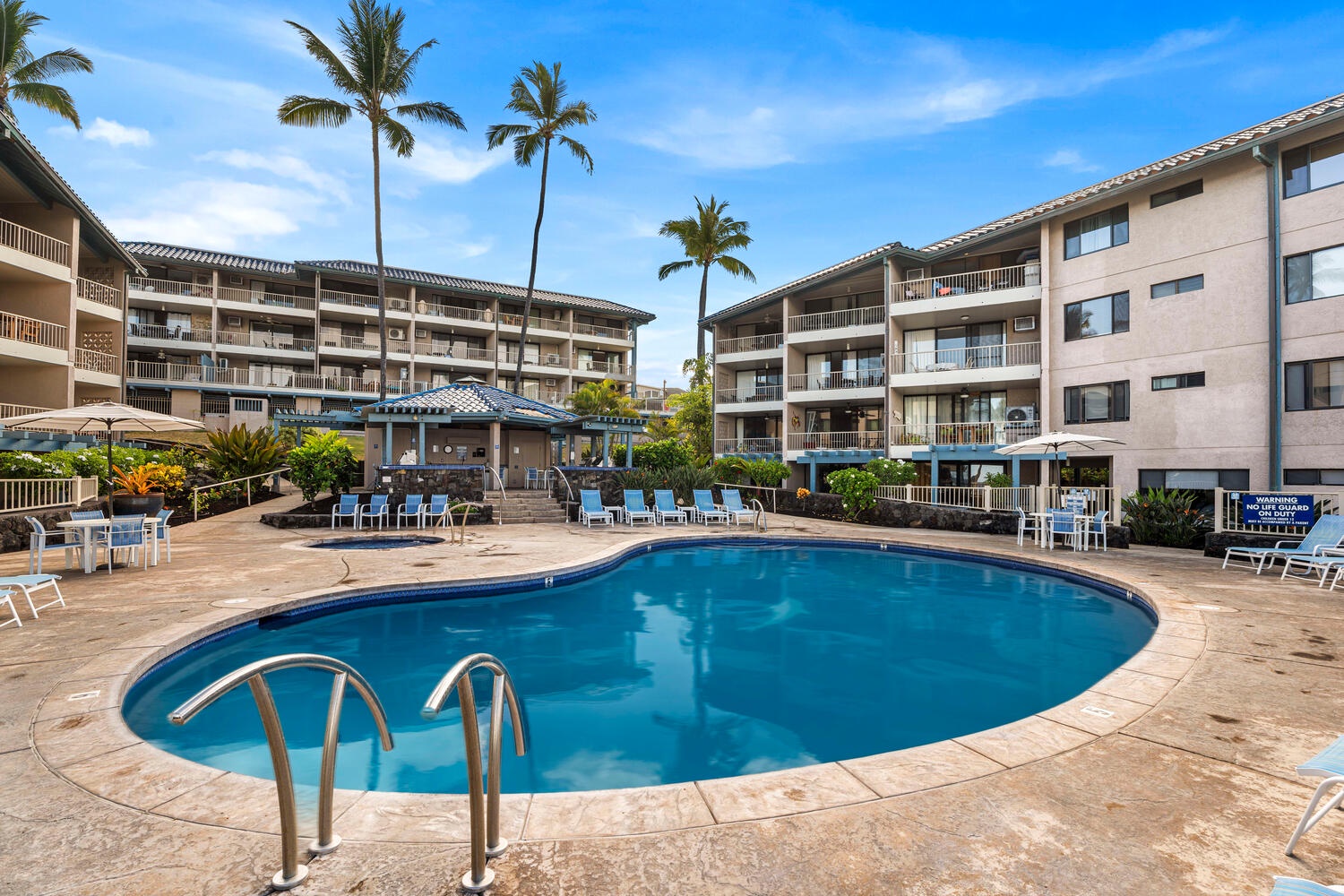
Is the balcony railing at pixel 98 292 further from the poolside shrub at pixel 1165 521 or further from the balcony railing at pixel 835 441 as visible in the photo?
the poolside shrub at pixel 1165 521

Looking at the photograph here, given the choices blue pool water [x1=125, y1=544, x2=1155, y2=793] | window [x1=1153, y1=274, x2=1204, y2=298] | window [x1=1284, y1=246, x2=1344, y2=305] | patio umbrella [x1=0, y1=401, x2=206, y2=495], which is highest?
window [x1=1153, y1=274, x2=1204, y2=298]

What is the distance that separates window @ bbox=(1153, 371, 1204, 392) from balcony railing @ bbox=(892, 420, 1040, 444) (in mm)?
3886

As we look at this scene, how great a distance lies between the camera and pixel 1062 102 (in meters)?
22.5

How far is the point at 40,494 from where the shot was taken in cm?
1308

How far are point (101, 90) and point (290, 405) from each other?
18689 mm

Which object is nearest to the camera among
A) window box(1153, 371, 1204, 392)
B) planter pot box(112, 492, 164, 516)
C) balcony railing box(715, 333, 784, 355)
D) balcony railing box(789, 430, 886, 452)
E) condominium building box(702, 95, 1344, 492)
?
planter pot box(112, 492, 164, 516)

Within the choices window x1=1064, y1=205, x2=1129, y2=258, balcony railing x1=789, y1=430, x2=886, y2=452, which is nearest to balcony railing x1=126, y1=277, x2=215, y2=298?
balcony railing x1=789, y1=430, x2=886, y2=452

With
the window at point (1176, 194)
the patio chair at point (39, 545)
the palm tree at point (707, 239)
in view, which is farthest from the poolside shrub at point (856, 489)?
the patio chair at point (39, 545)

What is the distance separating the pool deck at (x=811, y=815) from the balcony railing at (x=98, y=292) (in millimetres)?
23688

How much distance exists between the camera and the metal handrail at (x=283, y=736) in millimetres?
2104

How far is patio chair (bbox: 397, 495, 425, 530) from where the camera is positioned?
1739 centimetres

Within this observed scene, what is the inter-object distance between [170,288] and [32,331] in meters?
19.4

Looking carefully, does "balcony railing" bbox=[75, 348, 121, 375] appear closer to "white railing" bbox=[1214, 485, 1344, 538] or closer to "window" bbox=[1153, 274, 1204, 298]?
"white railing" bbox=[1214, 485, 1344, 538]

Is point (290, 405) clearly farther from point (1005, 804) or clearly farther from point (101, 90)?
point (1005, 804)
